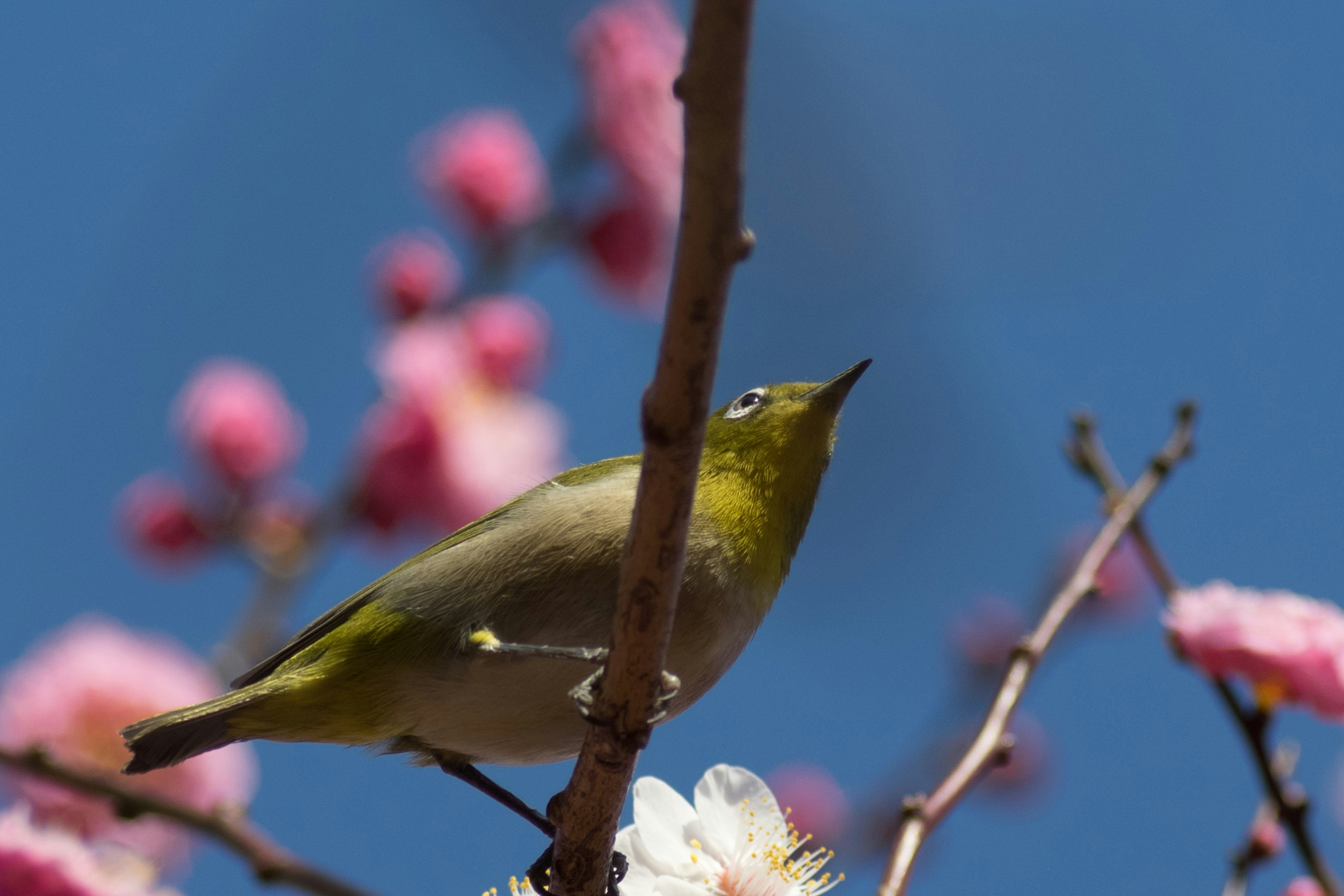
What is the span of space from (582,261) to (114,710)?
2.85 m

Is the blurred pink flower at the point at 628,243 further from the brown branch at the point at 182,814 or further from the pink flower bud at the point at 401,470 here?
the brown branch at the point at 182,814

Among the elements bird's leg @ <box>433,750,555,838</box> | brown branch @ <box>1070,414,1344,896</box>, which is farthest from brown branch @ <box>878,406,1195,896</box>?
bird's leg @ <box>433,750,555,838</box>

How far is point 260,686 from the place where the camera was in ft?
8.91

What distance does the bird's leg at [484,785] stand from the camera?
2939mm

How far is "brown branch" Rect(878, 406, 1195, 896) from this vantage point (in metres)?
2.01

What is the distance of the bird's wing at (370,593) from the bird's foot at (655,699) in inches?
35.7

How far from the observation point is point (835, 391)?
3.06 m

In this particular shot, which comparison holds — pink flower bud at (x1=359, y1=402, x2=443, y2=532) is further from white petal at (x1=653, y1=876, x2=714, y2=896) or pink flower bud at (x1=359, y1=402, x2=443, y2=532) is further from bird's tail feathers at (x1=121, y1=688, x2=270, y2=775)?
white petal at (x1=653, y1=876, x2=714, y2=896)

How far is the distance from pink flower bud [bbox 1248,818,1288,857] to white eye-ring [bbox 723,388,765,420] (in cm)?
161

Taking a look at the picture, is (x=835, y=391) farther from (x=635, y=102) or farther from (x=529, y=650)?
(x=635, y=102)

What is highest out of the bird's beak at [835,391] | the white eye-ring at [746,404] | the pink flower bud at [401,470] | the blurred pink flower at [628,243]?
the blurred pink flower at [628,243]

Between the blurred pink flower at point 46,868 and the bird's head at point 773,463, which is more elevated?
the bird's head at point 773,463

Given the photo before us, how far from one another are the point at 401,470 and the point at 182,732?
237 cm

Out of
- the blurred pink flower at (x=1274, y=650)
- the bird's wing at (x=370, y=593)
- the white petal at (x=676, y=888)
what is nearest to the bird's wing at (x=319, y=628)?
the bird's wing at (x=370, y=593)
